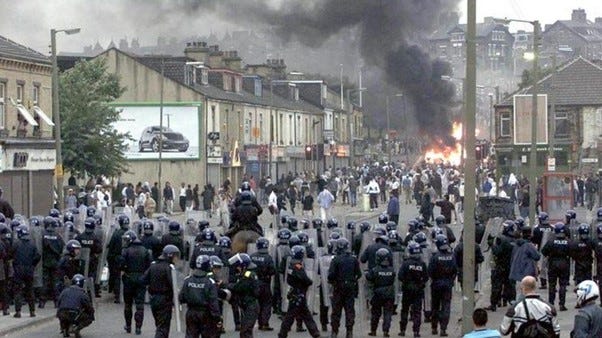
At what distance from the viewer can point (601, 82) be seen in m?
83.8

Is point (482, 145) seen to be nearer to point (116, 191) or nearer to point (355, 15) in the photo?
point (355, 15)

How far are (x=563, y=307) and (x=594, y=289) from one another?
12.0 m

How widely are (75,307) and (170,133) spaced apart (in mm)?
52579

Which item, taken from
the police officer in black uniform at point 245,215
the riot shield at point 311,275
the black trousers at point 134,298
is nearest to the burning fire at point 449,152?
the police officer in black uniform at point 245,215

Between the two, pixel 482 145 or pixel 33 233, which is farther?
pixel 482 145

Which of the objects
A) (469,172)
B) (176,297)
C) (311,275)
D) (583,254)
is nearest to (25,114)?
(583,254)

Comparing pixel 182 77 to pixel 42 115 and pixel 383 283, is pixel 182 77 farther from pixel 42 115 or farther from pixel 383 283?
pixel 383 283

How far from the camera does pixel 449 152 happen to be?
8131 cm

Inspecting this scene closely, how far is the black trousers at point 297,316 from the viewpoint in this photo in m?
21.4

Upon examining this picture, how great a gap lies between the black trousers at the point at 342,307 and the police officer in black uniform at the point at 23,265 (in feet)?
18.6

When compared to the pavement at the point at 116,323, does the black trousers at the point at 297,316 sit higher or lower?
higher

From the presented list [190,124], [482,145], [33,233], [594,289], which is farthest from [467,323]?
[190,124]

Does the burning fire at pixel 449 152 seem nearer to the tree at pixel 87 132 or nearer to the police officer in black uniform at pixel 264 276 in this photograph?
the tree at pixel 87 132

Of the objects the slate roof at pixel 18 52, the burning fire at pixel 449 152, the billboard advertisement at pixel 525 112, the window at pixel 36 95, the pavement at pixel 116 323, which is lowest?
the pavement at pixel 116 323
